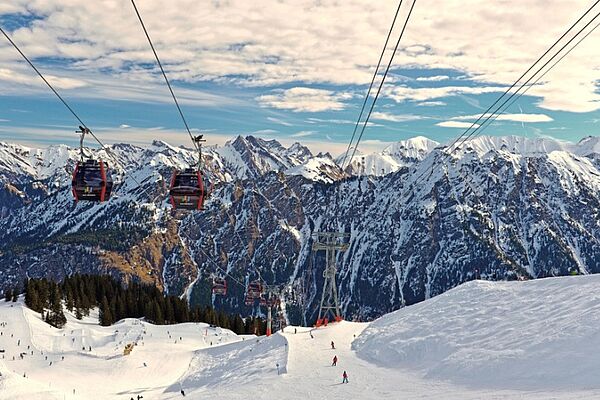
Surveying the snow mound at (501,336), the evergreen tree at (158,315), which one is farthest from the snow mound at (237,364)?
the evergreen tree at (158,315)

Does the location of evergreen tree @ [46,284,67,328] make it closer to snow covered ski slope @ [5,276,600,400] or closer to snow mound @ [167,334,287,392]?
snow covered ski slope @ [5,276,600,400]

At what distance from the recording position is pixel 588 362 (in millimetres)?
31266

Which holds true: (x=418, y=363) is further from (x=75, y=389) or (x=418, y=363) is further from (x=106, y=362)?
(x=106, y=362)

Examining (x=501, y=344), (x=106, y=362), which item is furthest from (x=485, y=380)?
(x=106, y=362)

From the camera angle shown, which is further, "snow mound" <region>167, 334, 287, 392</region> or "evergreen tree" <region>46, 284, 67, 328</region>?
"evergreen tree" <region>46, 284, 67, 328</region>

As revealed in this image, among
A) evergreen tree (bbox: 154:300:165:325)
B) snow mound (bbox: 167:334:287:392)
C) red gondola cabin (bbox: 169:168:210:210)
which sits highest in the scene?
red gondola cabin (bbox: 169:168:210:210)

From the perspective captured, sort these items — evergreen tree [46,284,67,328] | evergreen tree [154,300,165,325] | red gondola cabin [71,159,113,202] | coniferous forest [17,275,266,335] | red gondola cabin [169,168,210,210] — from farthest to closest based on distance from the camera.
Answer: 1. evergreen tree [154,300,165,325]
2. coniferous forest [17,275,266,335]
3. evergreen tree [46,284,67,328]
4. red gondola cabin [169,168,210,210]
5. red gondola cabin [71,159,113,202]

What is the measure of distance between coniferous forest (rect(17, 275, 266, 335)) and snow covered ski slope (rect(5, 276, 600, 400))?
34.2 meters

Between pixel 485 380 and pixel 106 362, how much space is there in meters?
59.2

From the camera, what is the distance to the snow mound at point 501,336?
108 feet

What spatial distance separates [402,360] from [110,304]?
10517 cm

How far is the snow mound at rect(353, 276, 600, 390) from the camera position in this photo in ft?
108

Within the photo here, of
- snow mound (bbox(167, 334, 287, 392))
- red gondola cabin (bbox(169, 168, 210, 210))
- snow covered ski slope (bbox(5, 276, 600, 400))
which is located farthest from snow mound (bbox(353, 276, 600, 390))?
red gondola cabin (bbox(169, 168, 210, 210))

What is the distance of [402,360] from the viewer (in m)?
45.4
